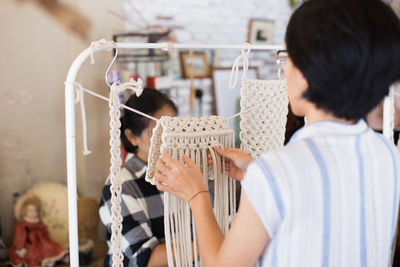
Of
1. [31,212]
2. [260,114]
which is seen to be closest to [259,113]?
[260,114]

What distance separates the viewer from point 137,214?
1309mm

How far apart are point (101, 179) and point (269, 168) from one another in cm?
205

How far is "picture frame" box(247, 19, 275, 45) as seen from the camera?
10.1ft

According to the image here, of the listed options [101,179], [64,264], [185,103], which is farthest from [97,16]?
[64,264]

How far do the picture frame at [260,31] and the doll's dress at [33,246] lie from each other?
77.2 inches

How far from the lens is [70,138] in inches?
34.4

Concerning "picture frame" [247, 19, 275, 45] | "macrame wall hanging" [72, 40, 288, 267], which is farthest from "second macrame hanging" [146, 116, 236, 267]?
"picture frame" [247, 19, 275, 45]

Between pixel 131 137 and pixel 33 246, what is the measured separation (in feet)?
3.42

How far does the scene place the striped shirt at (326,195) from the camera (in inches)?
25.5

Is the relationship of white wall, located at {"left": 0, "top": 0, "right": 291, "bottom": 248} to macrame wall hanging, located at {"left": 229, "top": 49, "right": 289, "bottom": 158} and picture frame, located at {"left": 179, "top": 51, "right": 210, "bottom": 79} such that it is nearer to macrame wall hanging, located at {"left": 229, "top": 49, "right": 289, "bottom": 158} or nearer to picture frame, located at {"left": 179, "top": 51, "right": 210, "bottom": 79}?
picture frame, located at {"left": 179, "top": 51, "right": 210, "bottom": 79}

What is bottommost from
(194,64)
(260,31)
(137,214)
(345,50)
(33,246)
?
(33,246)

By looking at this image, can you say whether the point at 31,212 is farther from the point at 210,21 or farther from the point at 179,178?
the point at 210,21

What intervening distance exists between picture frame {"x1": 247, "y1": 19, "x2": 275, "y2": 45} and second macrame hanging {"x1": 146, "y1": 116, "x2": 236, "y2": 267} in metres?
2.20

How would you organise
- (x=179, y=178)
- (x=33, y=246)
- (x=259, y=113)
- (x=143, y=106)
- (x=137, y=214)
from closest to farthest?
(x=179, y=178), (x=259, y=113), (x=137, y=214), (x=143, y=106), (x=33, y=246)
